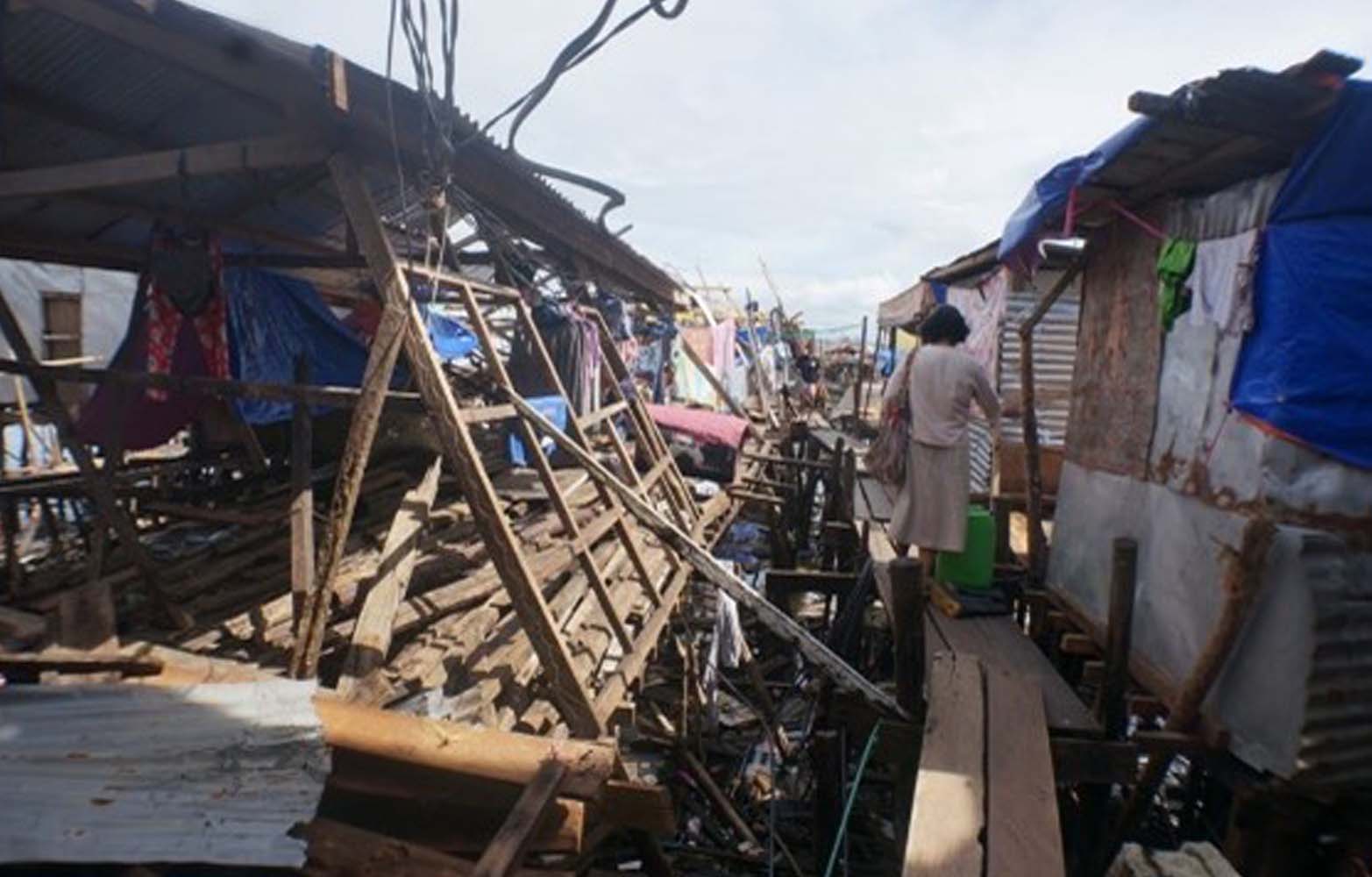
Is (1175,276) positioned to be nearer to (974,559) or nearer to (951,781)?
(974,559)

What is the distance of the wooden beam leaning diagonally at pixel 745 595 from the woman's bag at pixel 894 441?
73.1 inches

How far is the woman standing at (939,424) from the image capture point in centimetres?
528

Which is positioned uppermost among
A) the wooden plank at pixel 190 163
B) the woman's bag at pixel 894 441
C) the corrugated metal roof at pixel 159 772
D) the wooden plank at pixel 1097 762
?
the wooden plank at pixel 190 163

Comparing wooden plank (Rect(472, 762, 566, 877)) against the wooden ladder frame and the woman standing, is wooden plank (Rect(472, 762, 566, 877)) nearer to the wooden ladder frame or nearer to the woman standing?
the wooden ladder frame

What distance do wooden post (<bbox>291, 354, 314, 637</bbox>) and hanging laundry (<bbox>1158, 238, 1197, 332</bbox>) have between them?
5.63m

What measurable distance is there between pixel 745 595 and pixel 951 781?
1.43 metres

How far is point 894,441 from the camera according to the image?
5.74 metres

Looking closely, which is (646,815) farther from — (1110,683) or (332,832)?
(1110,683)

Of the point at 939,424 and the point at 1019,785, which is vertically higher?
the point at 939,424

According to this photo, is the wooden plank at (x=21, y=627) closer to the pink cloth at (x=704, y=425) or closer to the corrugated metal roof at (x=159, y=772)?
the corrugated metal roof at (x=159, y=772)

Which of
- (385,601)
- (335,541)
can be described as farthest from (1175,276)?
(385,601)

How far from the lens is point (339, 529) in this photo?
12.9 feet

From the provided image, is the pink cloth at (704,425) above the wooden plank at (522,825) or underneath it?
above

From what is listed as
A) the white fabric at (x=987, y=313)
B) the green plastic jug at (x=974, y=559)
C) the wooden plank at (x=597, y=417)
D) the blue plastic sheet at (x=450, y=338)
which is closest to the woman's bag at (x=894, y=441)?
the green plastic jug at (x=974, y=559)
